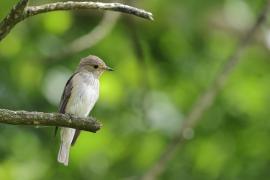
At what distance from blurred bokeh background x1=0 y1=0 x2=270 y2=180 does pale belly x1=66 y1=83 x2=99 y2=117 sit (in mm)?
2600

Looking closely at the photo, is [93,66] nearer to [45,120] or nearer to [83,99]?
[83,99]

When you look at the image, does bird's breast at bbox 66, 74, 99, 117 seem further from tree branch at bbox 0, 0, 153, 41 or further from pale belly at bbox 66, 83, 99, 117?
tree branch at bbox 0, 0, 153, 41

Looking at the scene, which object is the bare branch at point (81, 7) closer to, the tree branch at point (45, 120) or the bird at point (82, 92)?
the tree branch at point (45, 120)

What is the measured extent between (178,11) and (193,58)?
7.83ft

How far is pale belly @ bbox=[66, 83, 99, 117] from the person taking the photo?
7.62 m

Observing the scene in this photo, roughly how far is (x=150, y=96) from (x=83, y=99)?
3.14 meters

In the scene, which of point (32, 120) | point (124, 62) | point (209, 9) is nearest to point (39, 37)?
point (124, 62)

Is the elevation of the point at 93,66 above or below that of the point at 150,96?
below

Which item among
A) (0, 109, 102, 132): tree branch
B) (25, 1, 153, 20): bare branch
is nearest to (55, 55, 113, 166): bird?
(0, 109, 102, 132): tree branch

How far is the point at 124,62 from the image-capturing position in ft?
37.9

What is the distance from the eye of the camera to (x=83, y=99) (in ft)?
25.1

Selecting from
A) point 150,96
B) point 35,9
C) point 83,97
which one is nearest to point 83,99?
point 83,97

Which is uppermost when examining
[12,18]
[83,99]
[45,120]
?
[83,99]

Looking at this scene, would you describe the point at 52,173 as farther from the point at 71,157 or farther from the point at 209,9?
the point at 209,9
